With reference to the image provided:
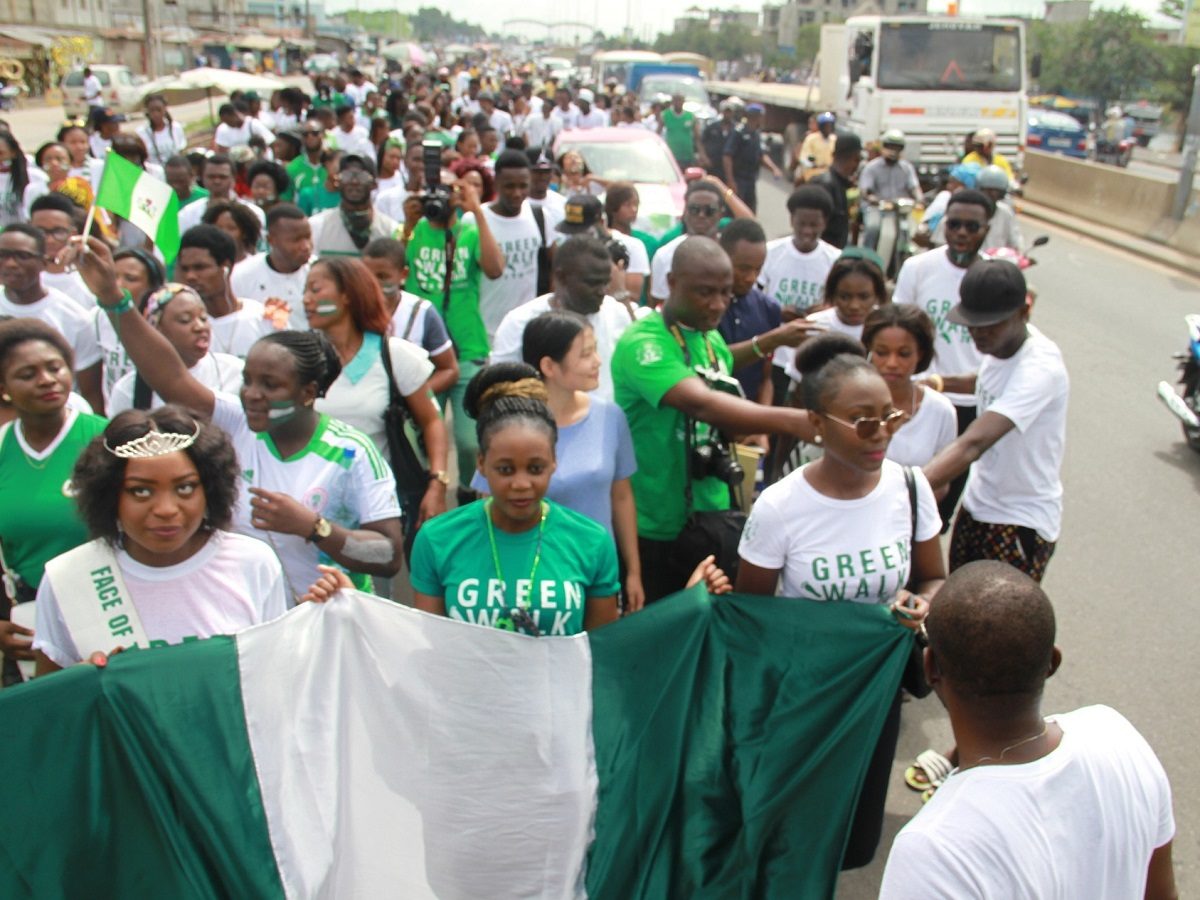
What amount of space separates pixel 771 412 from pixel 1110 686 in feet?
8.04

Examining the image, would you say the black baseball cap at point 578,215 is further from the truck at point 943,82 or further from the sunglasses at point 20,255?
the truck at point 943,82

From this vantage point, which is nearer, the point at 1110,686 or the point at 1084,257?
the point at 1110,686

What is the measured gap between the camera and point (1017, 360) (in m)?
4.11

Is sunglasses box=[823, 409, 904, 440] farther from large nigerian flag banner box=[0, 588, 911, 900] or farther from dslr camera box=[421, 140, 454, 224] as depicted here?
dslr camera box=[421, 140, 454, 224]

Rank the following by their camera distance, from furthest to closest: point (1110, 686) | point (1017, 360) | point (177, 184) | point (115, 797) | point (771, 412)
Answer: point (177, 184), point (1110, 686), point (1017, 360), point (771, 412), point (115, 797)

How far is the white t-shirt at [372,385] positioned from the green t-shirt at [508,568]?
4.10 ft

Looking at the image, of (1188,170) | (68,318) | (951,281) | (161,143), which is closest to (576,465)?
(68,318)

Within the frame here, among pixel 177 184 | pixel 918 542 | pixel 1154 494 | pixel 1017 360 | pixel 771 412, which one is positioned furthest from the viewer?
pixel 177 184

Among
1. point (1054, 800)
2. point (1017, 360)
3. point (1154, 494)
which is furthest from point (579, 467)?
point (1154, 494)

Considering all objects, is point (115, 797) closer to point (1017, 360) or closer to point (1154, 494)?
point (1017, 360)

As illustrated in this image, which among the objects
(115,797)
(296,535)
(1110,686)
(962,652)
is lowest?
(1110,686)

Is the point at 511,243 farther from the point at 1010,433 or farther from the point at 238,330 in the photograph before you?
the point at 1010,433

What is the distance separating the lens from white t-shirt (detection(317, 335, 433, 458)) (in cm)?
430

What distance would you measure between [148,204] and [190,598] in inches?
106
